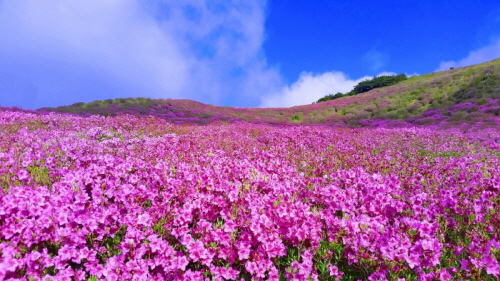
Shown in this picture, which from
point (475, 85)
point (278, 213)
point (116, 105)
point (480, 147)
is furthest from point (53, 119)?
point (475, 85)

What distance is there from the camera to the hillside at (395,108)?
71.5 ft

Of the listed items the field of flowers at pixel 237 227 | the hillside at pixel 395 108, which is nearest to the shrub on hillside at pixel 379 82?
the hillside at pixel 395 108

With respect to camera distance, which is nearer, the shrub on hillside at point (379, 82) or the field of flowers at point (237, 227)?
the field of flowers at point (237, 227)

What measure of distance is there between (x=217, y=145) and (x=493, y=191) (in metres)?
7.51

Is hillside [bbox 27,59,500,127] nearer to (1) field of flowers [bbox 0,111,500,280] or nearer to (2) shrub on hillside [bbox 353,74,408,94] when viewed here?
(1) field of flowers [bbox 0,111,500,280]

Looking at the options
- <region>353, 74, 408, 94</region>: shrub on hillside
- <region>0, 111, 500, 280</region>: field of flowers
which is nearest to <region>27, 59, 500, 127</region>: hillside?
<region>0, 111, 500, 280</region>: field of flowers

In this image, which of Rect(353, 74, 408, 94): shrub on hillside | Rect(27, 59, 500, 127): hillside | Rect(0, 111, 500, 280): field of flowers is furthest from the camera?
Rect(353, 74, 408, 94): shrub on hillside

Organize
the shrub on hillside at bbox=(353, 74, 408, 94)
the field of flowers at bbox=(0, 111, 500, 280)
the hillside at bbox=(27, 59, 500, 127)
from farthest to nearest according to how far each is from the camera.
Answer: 1. the shrub on hillside at bbox=(353, 74, 408, 94)
2. the hillside at bbox=(27, 59, 500, 127)
3. the field of flowers at bbox=(0, 111, 500, 280)

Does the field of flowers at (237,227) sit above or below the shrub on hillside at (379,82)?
below

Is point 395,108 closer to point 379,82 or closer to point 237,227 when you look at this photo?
point 379,82

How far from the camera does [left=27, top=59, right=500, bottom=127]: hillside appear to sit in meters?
21.8

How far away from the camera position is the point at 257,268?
2.95 meters

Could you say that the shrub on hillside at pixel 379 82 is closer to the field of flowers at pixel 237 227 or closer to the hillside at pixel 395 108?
the hillside at pixel 395 108

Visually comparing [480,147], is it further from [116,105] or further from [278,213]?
[116,105]
